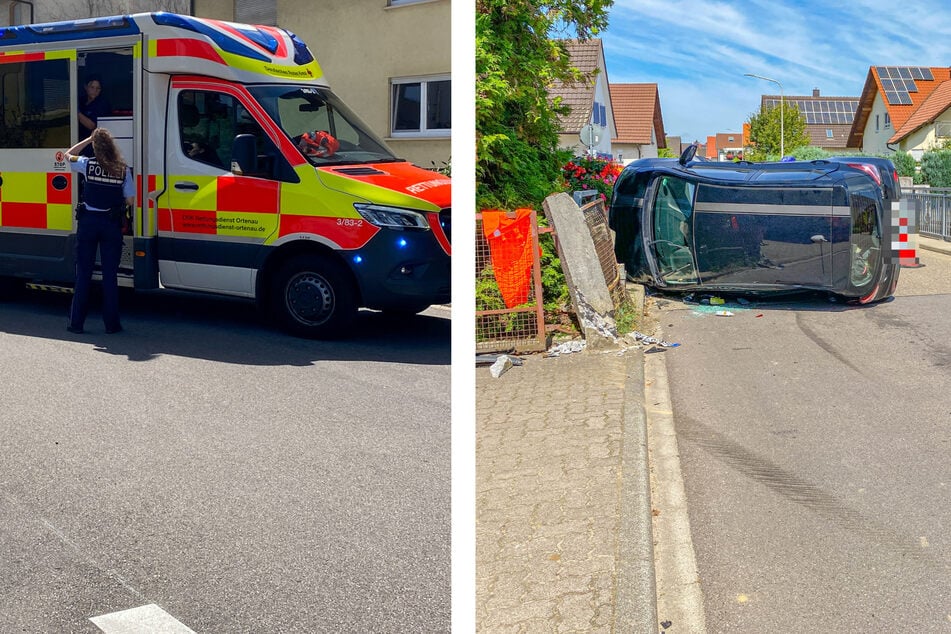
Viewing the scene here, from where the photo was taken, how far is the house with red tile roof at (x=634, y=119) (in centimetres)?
3822

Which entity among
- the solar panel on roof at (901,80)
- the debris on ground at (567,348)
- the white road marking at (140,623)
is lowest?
the white road marking at (140,623)

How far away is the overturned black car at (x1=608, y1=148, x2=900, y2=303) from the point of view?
24.6 ft

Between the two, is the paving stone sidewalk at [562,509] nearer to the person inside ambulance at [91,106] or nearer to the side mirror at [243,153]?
the side mirror at [243,153]

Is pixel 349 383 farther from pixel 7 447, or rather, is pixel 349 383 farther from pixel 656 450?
pixel 656 450

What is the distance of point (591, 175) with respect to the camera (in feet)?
27.7

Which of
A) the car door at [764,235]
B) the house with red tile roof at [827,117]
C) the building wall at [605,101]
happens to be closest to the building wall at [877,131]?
the building wall at [605,101]

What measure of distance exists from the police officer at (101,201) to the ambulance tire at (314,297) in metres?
0.30

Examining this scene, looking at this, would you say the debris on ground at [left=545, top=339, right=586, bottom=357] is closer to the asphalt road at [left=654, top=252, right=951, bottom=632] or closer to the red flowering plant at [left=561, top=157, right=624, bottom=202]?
the asphalt road at [left=654, top=252, right=951, bottom=632]

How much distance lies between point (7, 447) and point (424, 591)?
3.80ft

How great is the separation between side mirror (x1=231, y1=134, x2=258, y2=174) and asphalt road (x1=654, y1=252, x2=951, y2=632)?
155 centimetres

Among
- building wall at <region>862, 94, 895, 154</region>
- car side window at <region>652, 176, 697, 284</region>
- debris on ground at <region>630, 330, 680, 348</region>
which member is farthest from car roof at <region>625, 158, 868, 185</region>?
building wall at <region>862, 94, 895, 154</region>

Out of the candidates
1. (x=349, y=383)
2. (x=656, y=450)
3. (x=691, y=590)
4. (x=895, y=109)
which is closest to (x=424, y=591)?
(x=349, y=383)

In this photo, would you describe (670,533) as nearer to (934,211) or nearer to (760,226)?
(760,226)

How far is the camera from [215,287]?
83.0 inches
